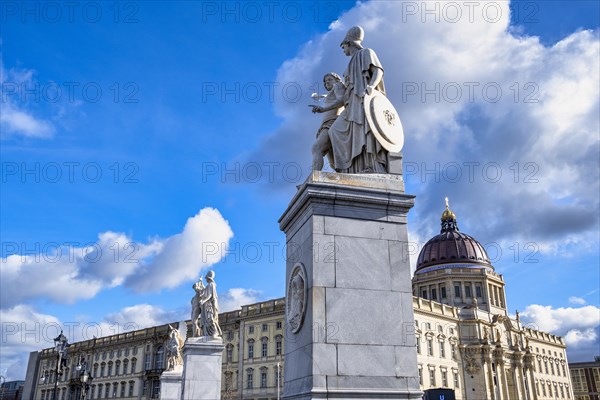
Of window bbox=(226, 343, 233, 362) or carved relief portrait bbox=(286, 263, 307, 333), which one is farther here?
window bbox=(226, 343, 233, 362)

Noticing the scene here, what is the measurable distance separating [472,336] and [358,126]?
86.8 meters

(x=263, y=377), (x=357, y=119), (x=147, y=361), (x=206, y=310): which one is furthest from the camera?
(x=147, y=361)

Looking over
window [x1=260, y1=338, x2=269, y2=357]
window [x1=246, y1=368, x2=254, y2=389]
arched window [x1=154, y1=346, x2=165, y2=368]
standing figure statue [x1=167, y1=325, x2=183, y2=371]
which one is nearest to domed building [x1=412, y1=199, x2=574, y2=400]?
window [x1=260, y1=338, x2=269, y2=357]

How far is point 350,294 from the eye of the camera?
26.3 ft

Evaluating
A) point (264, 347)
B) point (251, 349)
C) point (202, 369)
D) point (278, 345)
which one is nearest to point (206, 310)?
point (202, 369)

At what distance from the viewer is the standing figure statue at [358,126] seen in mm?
9344

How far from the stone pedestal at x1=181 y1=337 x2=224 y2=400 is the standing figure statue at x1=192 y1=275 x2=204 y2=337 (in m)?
1.00

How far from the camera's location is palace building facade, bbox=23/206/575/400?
7544 centimetres

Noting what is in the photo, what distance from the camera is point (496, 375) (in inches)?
3546

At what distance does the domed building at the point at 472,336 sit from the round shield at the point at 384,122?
68850mm

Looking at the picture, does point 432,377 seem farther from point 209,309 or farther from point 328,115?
point 328,115

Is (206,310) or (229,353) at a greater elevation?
(229,353)

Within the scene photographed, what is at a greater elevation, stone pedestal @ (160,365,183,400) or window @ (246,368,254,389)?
window @ (246,368,254,389)

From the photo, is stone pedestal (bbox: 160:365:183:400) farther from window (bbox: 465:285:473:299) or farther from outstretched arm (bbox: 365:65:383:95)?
window (bbox: 465:285:473:299)
